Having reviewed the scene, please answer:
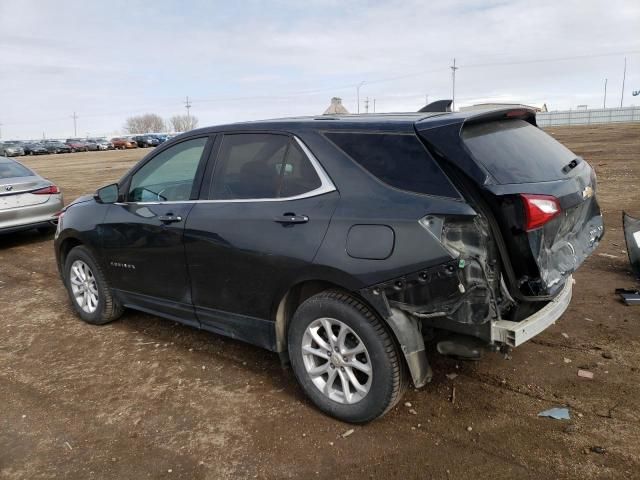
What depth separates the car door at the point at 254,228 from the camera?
10.5 feet

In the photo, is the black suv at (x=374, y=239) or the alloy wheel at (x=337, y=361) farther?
the alloy wheel at (x=337, y=361)

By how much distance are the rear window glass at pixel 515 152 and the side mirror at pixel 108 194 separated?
3.03 meters

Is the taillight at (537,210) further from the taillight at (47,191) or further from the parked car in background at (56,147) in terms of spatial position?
the parked car in background at (56,147)

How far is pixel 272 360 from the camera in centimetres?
411

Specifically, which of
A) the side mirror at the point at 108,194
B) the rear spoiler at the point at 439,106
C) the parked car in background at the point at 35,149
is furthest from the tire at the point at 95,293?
the parked car in background at the point at 35,149

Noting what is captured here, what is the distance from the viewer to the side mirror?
4.55 metres

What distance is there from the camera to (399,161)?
298 cm

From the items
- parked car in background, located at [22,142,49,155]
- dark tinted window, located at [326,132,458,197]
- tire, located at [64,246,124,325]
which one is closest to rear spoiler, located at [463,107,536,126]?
dark tinted window, located at [326,132,458,197]

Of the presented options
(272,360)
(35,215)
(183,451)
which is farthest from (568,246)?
(35,215)

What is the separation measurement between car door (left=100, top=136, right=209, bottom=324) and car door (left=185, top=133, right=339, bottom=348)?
0.16 metres

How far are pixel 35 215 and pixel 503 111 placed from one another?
7851 mm

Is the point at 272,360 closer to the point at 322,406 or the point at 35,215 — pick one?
the point at 322,406

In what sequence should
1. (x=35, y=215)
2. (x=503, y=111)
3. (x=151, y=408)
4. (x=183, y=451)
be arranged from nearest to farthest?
(x=183, y=451) → (x=503, y=111) → (x=151, y=408) → (x=35, y=215)

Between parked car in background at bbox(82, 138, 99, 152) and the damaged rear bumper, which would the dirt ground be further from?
parked car in background at bbox(82, 138, 99, 152)
